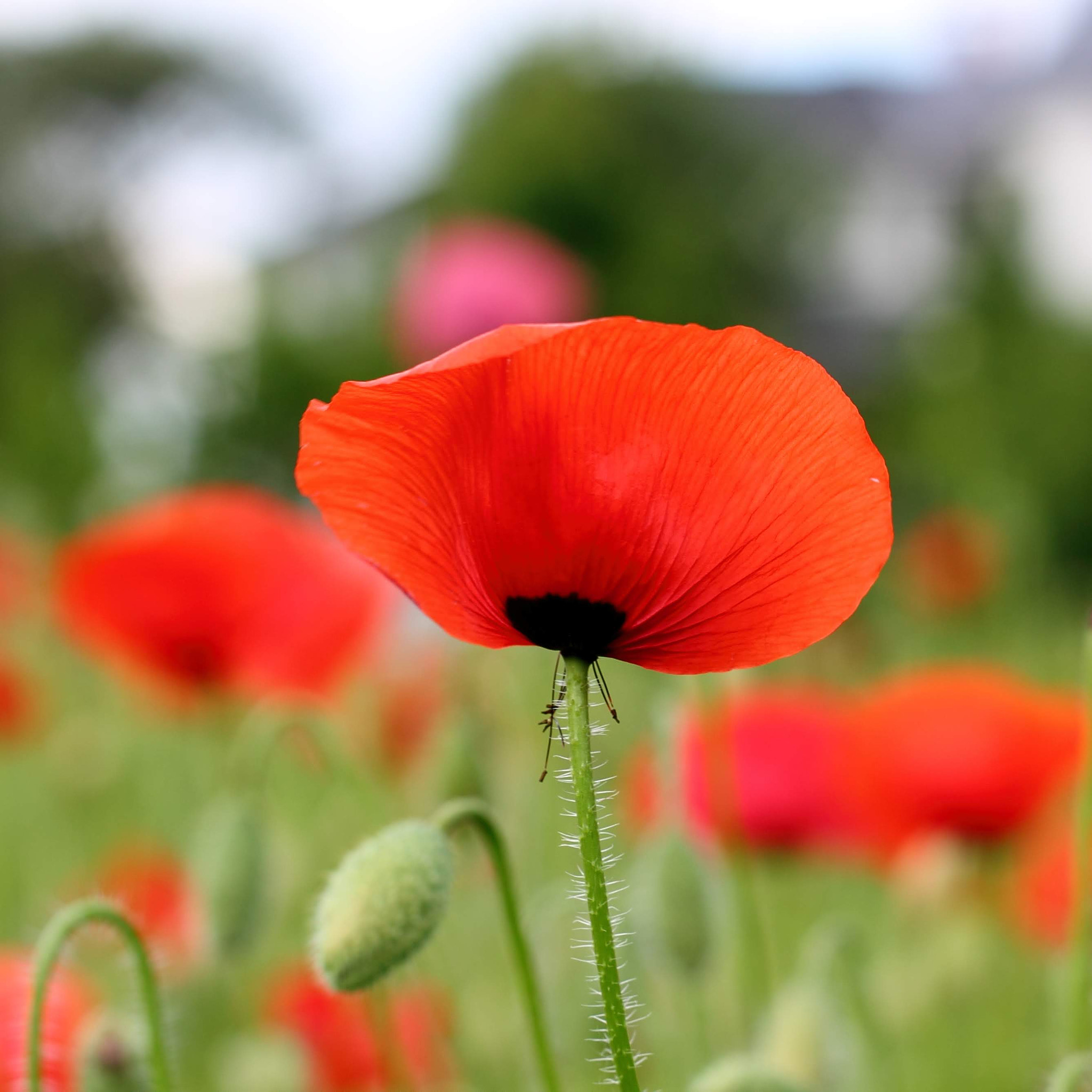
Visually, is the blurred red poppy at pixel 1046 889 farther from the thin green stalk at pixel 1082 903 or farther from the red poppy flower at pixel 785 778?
the thin green stalk at pixel 1082 903

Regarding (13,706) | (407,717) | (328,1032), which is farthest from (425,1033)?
(13,706)

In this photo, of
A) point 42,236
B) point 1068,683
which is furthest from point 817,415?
point 42,236

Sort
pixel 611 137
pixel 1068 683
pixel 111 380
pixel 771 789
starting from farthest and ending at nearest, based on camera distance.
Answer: pixel 111 380 < pixel 611 137 < pixel 1068 683 < pixel 771 789

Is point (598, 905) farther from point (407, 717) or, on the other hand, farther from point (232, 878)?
point (407, 717)

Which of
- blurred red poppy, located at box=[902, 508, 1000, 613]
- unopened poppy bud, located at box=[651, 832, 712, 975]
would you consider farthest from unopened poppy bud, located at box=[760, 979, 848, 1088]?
blurred red poppy, located at box=[902, 508, 1000, 613]

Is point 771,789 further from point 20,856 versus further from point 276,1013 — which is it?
point 20,856

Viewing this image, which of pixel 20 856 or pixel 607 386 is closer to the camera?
pixel 607 386
